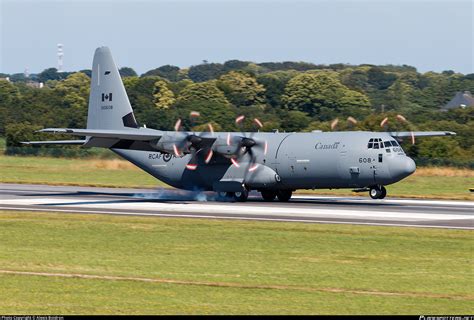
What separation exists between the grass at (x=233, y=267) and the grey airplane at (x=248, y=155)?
8459mm

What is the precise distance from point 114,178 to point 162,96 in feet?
220

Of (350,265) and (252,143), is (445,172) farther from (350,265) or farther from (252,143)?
(350,265)

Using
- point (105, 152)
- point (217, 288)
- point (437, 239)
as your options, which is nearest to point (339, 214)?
point (437, 239)

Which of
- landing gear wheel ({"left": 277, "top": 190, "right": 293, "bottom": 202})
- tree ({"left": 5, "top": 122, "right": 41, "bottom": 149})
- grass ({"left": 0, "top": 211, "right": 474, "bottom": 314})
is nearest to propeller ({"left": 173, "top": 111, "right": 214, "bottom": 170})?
landing gear wheel ({"left": 277, "top": 190, "right": 293, "bottom": 202})

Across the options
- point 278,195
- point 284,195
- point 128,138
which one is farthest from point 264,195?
point 128,138

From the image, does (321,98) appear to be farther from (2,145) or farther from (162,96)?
(2,145)

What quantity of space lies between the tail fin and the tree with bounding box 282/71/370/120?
236 feet

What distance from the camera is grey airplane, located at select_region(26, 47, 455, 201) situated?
38625 mm

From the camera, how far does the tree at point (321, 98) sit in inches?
4823

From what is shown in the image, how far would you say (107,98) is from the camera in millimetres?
46844

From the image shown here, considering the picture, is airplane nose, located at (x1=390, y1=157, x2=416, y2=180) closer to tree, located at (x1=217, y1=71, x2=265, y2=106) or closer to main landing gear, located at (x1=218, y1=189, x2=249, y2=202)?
main landing gear, located at (x1=218, y1=189, x2=249, y2=202)

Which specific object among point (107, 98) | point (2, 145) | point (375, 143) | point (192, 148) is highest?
point (107, 98)

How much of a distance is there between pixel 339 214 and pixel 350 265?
13054 mm

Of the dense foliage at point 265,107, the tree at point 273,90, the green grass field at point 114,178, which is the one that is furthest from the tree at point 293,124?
the tree at point 273,90
